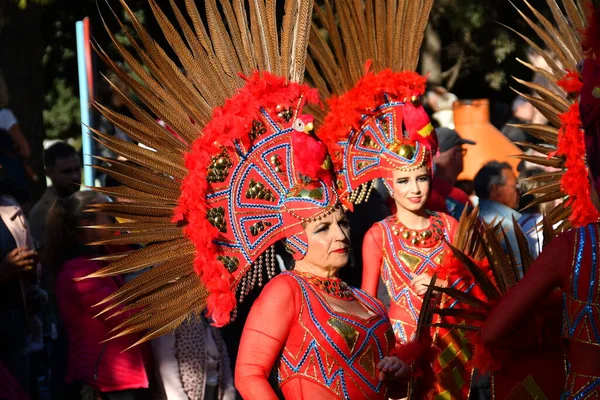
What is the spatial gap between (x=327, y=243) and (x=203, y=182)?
57 centimetres

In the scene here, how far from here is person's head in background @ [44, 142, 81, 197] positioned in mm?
7492

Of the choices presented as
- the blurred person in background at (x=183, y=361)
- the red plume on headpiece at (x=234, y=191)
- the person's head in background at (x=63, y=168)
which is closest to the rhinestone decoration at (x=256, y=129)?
the red plume on headpiece at (x=234, y=191)

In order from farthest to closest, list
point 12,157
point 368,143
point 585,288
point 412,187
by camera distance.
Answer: point 12,157, point 368,143, point 412,187, point 585,288

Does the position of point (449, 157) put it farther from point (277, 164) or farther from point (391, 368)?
point (391, 368)

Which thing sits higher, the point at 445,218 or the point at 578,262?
the point at 578,262

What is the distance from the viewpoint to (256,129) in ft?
15.4

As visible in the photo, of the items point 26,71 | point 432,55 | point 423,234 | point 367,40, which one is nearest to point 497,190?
point 423,234

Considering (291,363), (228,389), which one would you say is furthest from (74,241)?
(291,363)

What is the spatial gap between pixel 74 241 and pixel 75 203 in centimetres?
22

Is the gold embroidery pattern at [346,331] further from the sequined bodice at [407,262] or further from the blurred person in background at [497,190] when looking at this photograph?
the blurred person in background at [497,190]

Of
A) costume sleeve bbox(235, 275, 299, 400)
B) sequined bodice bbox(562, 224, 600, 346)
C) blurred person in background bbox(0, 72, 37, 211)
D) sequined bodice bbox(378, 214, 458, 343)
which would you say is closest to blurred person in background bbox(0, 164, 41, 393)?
blurred person in background bbox(0, 72, 37, 211)

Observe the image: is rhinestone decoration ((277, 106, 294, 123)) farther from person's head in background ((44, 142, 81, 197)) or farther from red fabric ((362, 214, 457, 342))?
person's head in background ((44, 142, 81, 197))

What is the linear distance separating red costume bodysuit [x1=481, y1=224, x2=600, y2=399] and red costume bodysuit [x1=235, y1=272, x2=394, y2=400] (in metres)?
0.78

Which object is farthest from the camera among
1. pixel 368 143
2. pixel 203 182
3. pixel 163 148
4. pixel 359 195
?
pixel 359 195
